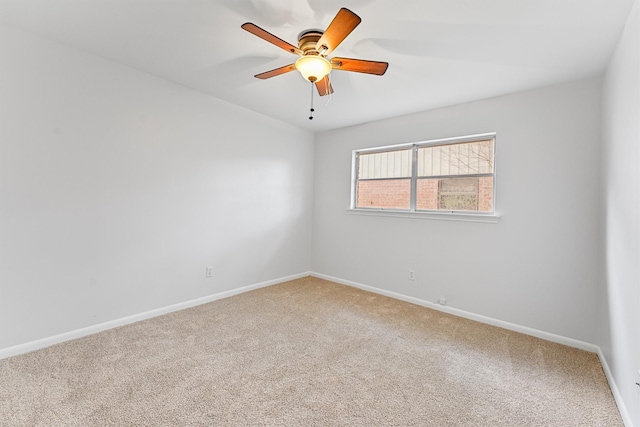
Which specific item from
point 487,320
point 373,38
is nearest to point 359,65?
point 373,38

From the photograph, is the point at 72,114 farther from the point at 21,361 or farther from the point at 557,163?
the point at 557,163

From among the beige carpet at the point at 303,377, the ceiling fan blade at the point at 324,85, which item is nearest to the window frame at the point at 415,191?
the beige carpet at the point at 303,377

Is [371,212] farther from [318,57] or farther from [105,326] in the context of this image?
[105,326]

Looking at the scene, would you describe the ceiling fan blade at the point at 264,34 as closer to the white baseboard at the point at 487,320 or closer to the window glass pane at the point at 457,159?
the window glass pane at the point at 457,159

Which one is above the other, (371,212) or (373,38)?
(373,38)

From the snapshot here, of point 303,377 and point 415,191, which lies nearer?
point 303,377

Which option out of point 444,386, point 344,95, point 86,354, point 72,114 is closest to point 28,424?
point 86,354

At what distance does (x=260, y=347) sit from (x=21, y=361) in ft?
5.58

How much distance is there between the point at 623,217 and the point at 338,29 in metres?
2.11

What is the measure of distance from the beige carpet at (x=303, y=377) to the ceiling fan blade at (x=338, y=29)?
2196 mm

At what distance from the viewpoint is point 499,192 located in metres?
3.01

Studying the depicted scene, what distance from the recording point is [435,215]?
11.3 feet

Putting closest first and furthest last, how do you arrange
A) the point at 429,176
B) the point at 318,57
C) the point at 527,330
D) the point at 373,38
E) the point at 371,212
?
the point at 318,57
the point at 373,38
the point at 527,330
the point at 429,176
the point at 371,212

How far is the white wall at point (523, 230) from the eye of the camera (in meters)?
2.55
